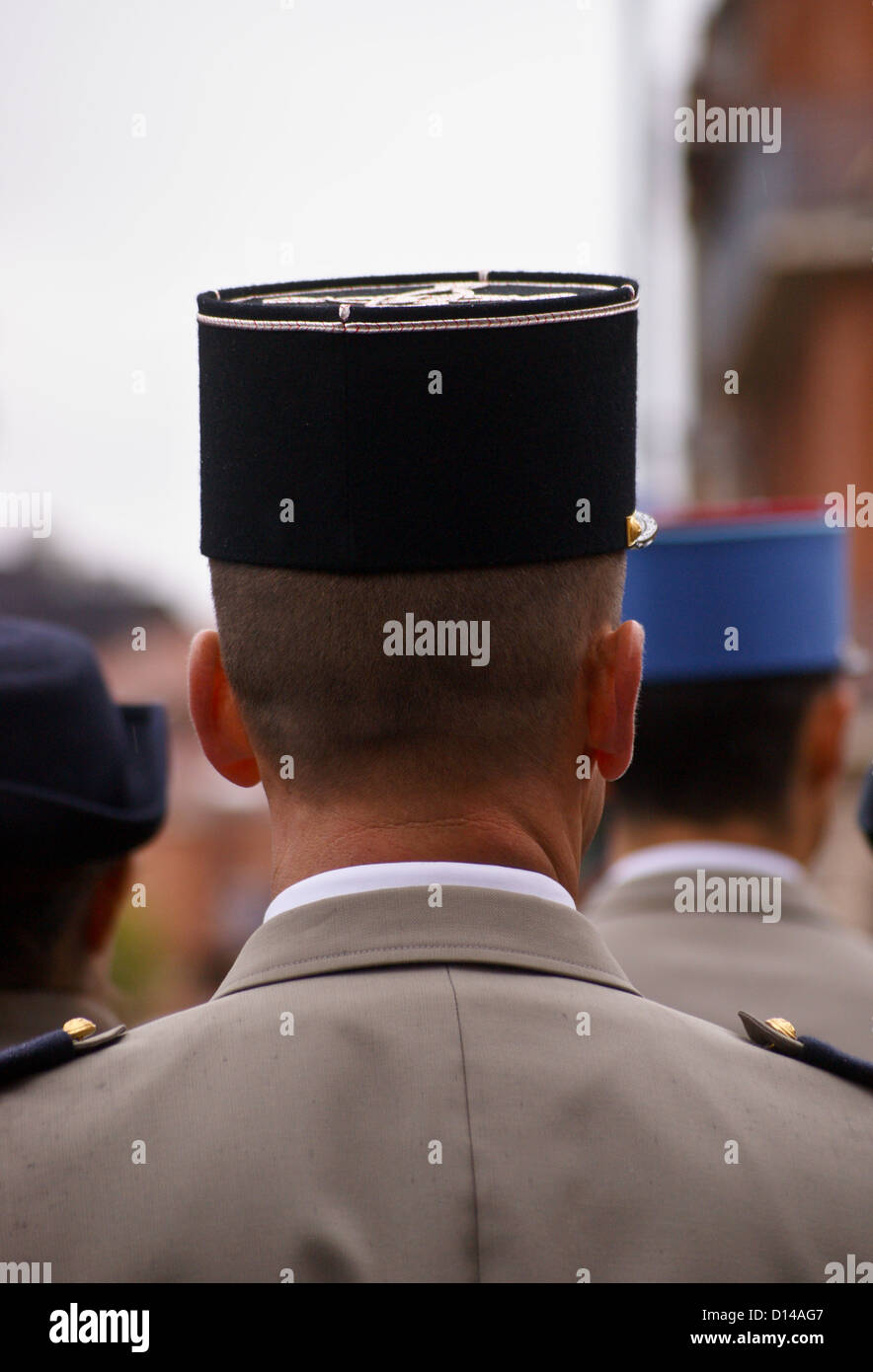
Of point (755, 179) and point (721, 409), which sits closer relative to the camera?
point (755, 179)

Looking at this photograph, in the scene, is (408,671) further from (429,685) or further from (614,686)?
(614,686)

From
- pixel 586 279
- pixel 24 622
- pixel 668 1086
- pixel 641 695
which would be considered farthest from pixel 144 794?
pixel 668 1086

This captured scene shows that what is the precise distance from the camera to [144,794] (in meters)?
2.78

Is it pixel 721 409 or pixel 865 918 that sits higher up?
pixel 721 409

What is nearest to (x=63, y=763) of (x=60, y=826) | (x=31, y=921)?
(x=60, y=826)

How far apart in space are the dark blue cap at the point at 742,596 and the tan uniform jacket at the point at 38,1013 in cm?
127

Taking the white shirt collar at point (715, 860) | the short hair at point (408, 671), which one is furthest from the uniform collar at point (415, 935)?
the white shirt collar at point (715, 860)

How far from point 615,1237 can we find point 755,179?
59.4 feet

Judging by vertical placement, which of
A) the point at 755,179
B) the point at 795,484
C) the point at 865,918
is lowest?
the point at 865,918

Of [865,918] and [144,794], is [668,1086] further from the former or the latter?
[865,918]

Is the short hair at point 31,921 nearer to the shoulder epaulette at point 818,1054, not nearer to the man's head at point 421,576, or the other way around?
the man's head at point 421,576

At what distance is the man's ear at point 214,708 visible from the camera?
1758mm

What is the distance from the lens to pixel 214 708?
178 centimetres

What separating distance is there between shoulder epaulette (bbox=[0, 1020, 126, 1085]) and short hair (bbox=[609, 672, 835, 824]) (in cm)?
169
